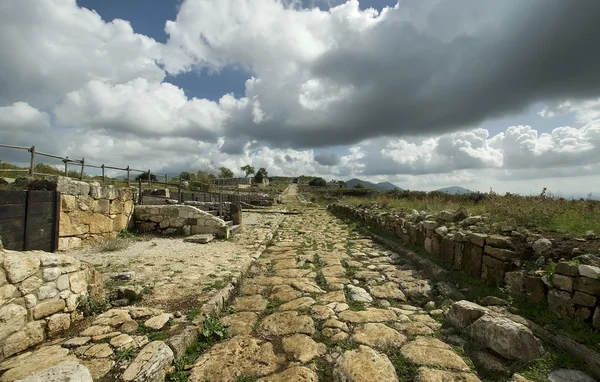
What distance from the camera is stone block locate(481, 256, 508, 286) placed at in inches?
159

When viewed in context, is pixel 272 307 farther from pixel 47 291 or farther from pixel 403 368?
pixel 47 291

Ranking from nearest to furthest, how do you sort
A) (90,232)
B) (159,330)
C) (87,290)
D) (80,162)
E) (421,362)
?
(421,362), (159,330), (87,290), (90,232), (80,162)

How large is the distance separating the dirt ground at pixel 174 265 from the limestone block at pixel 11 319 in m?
1.36

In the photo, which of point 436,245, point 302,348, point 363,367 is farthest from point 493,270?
point 302,348

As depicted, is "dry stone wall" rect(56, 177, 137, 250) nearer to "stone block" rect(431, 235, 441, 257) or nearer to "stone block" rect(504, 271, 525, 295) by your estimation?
"stone block" rect(431, 235, 441, 257)

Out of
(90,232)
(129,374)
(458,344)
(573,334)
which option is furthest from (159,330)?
(90,232)

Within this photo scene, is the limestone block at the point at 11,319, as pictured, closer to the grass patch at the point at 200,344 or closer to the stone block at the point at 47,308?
the stone block at the point at 47,308

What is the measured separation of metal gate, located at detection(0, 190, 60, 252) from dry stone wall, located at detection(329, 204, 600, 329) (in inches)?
330

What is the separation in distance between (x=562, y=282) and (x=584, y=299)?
0.25m

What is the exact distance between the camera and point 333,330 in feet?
10.9

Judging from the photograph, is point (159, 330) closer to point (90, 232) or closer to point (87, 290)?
point (87, 290)

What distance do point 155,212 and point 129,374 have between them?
787cm

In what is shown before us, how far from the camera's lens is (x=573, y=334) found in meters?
2.72

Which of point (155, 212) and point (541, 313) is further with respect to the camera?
point (155, 212)
